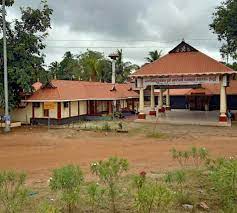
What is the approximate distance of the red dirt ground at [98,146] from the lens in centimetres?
1503

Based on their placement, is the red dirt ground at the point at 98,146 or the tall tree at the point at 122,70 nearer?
the red dirt ground at the point at 98,146

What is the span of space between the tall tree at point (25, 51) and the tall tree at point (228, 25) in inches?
559

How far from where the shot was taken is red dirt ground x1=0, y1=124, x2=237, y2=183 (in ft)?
49.3

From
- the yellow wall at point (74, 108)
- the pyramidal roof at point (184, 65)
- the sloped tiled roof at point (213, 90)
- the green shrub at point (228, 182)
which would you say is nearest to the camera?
the green shrub at point (228, 182)

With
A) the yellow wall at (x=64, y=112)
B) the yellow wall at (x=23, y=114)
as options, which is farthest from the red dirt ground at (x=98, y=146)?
the yellow wall at (x=64, y=112)

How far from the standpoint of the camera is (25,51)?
29.7 meters

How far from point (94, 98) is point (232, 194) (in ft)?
95.6

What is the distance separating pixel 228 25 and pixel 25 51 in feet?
54.7

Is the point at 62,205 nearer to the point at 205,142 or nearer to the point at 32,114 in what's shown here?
the point at 205,142

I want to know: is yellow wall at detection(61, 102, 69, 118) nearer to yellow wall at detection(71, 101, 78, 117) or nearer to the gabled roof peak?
yellow wall at detection(71, 101, 78, 117)

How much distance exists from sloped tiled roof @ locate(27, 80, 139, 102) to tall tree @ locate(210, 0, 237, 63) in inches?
467

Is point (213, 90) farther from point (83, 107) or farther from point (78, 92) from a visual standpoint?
point (78, 92)

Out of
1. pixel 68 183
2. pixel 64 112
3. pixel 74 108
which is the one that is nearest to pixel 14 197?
pixel 68 183

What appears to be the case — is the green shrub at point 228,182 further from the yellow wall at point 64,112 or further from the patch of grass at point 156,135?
the yellow wall at point 64,112
